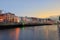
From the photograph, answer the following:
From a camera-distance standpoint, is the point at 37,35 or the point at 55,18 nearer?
the point at 55,18

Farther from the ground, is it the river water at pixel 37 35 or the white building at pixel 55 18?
the white building at pixel 55 18

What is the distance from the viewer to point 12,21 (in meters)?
3.09

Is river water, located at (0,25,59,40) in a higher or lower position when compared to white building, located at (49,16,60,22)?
lower

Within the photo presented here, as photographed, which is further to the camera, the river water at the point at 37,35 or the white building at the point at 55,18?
the river water at the point at 37,35

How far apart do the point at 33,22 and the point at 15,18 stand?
434 millimetres

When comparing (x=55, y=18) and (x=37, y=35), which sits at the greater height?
(x=55, y=18)

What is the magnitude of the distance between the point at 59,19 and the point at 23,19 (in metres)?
0.90

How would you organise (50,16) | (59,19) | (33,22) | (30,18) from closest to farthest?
(59,19) < (50,16) < (30,18) < (33,22)

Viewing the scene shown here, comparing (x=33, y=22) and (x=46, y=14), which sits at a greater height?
(x=46, y=14)

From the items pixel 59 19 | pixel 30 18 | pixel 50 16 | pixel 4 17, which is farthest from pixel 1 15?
pixel 59 19

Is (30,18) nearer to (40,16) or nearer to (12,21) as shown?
(40,16)

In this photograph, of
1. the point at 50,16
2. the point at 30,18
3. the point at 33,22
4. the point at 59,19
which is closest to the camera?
the point at 59,19

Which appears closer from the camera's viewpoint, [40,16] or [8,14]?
[40,16]

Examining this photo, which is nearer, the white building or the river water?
the white building
